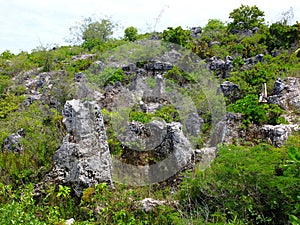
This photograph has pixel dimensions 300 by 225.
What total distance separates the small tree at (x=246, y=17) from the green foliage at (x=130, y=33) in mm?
6070

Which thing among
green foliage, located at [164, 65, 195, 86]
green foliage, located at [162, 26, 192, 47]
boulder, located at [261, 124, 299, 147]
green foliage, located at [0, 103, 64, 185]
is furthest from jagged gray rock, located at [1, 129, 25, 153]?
green foliage, located at [162, 26, 192, 47]

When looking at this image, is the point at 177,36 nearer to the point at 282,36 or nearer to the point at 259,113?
the point at 282,36

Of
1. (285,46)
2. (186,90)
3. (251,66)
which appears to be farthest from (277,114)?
(285,46)

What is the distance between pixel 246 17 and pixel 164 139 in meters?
12.0

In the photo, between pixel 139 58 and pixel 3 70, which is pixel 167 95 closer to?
pixel 139 58

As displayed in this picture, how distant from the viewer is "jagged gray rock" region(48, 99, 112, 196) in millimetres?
5444

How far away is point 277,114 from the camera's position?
24.7 ft

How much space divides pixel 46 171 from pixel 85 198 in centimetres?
142

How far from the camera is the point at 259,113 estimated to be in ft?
24.4

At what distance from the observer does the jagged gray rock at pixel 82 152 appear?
5.44 m

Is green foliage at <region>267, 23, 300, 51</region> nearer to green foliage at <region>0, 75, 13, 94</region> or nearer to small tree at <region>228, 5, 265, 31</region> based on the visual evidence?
small tree at <region>228, 5, 265, 31</region>

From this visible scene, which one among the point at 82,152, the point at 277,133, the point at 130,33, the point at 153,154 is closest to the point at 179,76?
the point at 153,154

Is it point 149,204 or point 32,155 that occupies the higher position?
point 32,155

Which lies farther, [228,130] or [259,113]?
[259,113]
